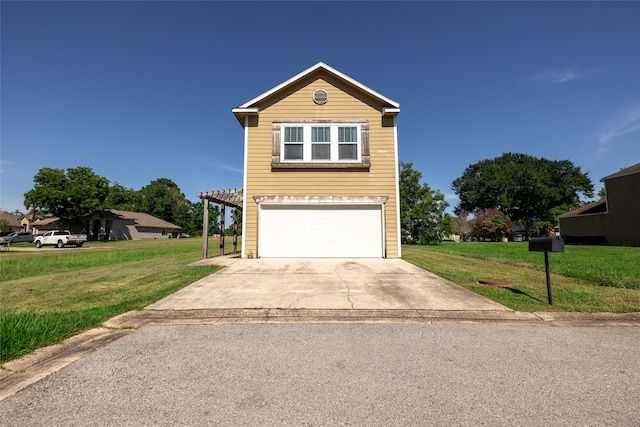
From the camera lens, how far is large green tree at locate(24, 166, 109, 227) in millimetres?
35812

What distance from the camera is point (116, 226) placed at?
141ft

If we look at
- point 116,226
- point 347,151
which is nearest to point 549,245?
point 347,151

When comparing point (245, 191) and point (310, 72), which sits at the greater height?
point (310, 72)

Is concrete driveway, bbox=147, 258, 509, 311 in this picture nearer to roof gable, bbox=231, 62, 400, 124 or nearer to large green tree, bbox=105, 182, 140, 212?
roof gable, bbox=231, 62, 400, 124

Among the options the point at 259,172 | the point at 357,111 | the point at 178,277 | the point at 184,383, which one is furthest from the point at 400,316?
the point at 357,111

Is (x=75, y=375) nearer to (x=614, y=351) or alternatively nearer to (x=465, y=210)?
(x=614, y=351)

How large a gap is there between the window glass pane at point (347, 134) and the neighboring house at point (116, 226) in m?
44.0

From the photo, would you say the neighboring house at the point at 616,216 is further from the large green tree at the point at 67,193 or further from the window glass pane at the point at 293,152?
the large green tree at the point at 67,193

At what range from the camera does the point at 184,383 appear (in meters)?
2.56

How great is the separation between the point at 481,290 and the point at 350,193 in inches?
240

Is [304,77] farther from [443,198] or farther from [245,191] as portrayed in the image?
[443,198]

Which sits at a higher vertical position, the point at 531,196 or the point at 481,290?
the point at 531,196

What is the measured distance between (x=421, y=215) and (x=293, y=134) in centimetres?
2233

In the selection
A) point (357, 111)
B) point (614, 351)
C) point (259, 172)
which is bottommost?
point (614, 351)
